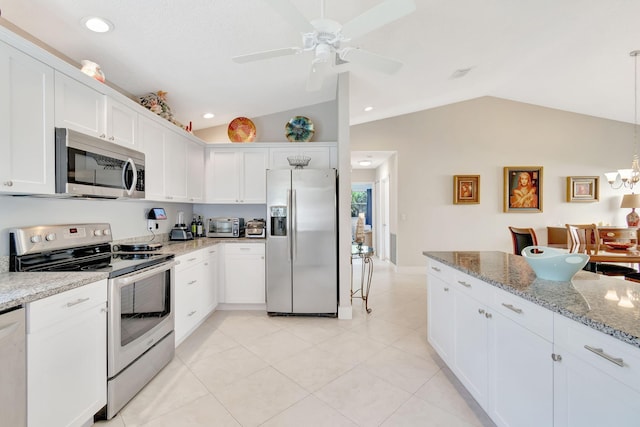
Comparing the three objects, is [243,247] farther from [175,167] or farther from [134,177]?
[134,177]

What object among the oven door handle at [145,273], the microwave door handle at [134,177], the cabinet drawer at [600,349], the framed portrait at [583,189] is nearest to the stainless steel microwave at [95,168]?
the microwave door handle at [134,177]

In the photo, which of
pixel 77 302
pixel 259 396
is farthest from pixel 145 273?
pixel 259 396

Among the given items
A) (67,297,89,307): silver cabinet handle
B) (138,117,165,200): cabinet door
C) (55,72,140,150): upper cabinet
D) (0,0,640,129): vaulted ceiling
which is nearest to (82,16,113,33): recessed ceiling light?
(0,0,640,129): vaulted ceiling

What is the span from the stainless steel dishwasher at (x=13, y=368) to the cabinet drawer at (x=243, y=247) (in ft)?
7.52

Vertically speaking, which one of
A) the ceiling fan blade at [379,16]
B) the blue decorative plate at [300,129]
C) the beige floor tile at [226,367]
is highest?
the blue decorative plate at [300,129]

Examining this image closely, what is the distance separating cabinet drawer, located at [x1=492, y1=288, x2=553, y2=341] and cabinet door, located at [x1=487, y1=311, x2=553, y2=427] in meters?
0.03

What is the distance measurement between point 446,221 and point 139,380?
5437 millimetres

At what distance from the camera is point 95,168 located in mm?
1970

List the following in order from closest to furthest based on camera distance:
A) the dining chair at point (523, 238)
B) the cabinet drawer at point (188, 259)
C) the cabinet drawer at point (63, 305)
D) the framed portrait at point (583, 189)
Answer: the cabinet drawer at point (63, 305) → the cabinet drawer at point (188, 259) → the dining chair at point (523, 238) → the framed portrait at point (583, 189)

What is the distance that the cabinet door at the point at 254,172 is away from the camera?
3.84 meters

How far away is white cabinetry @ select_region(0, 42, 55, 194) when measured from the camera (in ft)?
4.79

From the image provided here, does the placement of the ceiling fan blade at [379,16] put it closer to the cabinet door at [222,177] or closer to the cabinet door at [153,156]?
the cabinet door at [153,156]

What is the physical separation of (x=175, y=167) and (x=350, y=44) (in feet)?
7.55

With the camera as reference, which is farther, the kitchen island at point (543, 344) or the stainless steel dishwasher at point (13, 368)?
the stainless steel dishwasher at point (13, 368)
